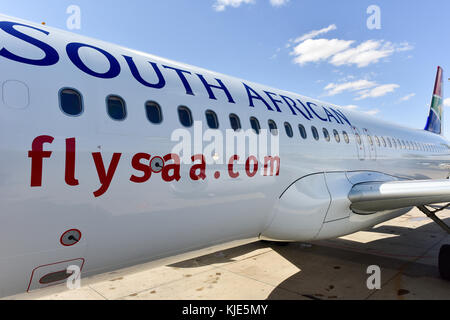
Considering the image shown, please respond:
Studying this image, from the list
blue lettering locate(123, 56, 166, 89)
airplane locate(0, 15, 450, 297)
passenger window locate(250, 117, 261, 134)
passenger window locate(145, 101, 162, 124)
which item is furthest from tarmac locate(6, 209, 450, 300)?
blue lettering locate(123, 56, 166, 89)

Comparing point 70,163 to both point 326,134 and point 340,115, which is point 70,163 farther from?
point 340,115

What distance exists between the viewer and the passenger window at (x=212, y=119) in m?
4.11

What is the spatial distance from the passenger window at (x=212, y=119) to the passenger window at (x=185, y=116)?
306 millimetres

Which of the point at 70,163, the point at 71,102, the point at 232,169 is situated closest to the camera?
the point at 70,163

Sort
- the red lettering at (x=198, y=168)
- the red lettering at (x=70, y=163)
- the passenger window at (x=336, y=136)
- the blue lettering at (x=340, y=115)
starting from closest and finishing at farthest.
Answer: the red lettering at (x=70, y=163) < the red lettering at (x=198, y=168) < the passenger window at (x=336, y=136) < the blue lettering at (x=340, y=115)

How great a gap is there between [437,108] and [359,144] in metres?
17.4

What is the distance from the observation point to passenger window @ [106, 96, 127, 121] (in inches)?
124

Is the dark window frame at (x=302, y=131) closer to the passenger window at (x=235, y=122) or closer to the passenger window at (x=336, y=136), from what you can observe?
the passenger window at (x=336, y=136)

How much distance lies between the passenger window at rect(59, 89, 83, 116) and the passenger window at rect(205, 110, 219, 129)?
163 centimetres

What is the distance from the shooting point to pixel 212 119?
418 centimetres

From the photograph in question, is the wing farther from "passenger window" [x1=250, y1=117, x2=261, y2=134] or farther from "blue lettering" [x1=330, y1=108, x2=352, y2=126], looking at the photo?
"passenger window" [x1=250, y1=117, x2=261, y2=134]

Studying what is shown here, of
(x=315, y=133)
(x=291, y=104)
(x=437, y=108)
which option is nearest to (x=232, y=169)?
(x=291, y=104)

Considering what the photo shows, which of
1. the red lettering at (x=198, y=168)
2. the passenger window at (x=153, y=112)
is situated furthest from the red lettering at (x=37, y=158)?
the red lettering at (x=198, y=168)
